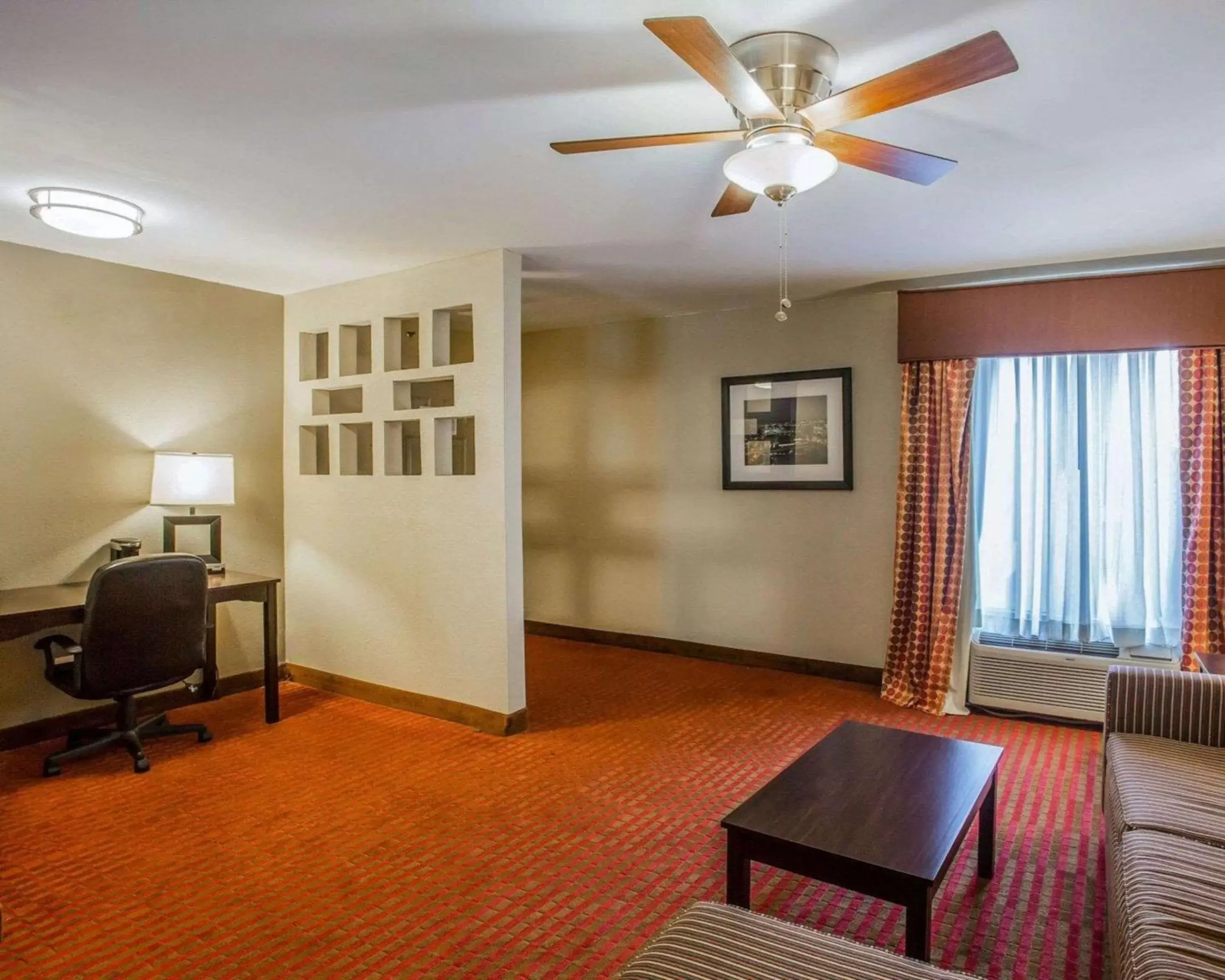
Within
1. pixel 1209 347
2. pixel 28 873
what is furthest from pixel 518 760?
pixel 1209 347

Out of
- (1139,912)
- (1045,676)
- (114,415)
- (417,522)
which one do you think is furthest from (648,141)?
(1045,676)

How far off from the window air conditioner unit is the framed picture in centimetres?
127

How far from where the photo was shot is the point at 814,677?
4770 mm

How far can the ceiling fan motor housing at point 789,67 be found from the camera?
185 centimetres

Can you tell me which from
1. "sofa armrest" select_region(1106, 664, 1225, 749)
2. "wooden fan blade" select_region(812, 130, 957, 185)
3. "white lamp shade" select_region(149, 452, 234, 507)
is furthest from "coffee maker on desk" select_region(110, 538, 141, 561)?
"sofa armrest" select_region(1106, 664, 1225, 749)

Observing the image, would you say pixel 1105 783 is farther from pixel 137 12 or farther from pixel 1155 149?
pixel 137 12

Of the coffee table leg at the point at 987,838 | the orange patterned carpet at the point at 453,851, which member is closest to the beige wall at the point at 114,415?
the orange patterned carpet at the point at 453,851

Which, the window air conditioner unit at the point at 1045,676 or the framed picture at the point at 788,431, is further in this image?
the framed picture at the point at 788,431

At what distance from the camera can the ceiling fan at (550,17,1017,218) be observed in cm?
157

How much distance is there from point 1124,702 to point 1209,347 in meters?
2.00

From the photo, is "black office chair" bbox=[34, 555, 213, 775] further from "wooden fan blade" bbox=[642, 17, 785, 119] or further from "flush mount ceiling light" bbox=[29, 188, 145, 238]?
"wooden fan blade" bbox=[642, 17, 785, 119]

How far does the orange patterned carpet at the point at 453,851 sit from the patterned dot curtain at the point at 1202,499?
0.74 m

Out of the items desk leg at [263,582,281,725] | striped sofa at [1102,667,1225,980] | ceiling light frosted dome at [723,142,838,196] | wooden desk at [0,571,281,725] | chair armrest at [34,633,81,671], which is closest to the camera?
striped sofa at [1102,667,1225,980]

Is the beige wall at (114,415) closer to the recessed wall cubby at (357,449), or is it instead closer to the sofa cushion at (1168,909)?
the recessed wall cubby at (357,449)
